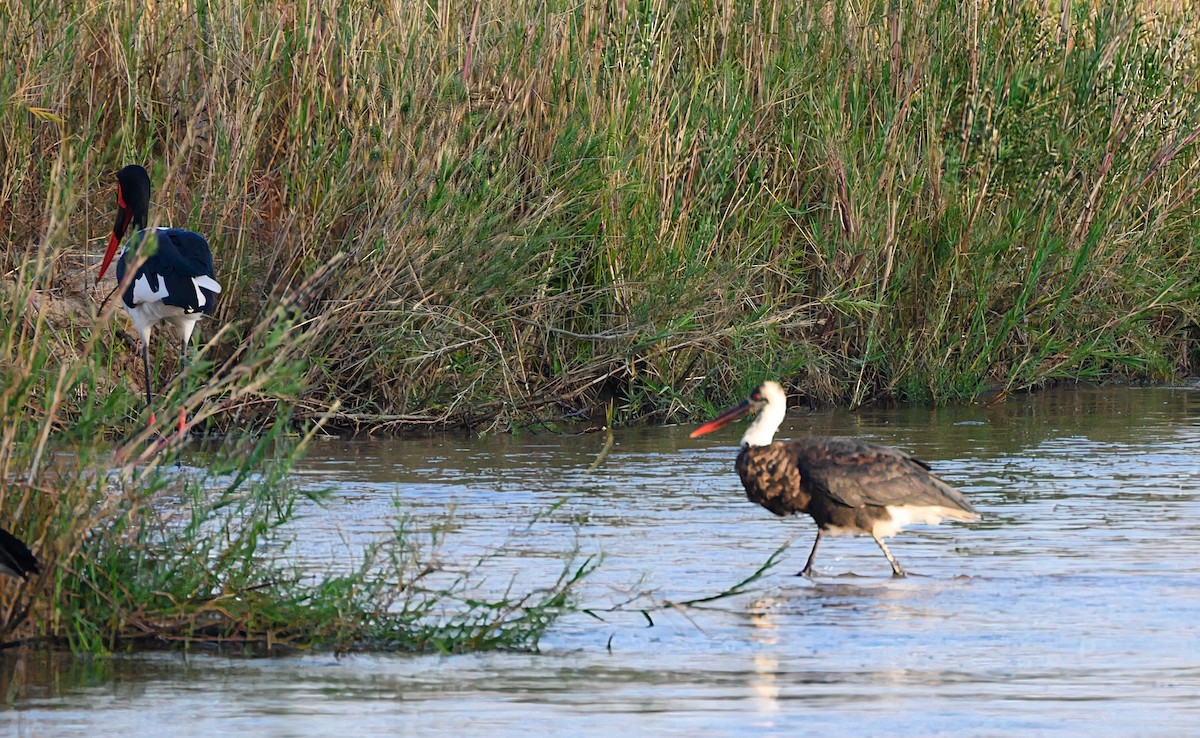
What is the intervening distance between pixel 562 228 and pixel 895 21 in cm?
265

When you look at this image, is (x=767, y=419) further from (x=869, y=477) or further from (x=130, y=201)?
(x=130, y=201)

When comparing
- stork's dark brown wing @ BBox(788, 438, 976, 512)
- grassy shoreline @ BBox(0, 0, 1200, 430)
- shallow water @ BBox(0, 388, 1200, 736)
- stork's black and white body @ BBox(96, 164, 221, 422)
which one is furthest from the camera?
grassy shoreline @ BBox(0, 0, 1200, 430)

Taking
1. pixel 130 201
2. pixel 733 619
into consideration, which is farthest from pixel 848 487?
pixel 130 201

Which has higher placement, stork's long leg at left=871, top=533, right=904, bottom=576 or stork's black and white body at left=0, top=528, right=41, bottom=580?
stork's black and white body at left=0, top=528, right=41, bottom=580

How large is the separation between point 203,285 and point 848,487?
3.51m

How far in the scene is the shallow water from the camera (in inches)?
196

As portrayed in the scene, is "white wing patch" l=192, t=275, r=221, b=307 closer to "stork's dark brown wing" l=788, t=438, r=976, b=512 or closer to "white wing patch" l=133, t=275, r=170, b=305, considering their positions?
"white wing patch" l=133, t=275, r=170, b=305

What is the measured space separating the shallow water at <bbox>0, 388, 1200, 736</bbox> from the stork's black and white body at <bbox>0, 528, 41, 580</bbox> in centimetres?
Answer: 32

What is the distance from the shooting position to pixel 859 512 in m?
7.08

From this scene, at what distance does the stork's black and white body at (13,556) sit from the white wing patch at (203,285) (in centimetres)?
419

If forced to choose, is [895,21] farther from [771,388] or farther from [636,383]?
[771,388]

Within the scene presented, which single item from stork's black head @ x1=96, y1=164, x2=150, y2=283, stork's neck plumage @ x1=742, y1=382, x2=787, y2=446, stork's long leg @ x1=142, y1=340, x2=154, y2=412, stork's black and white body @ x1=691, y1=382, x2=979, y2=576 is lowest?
stork's black and white body @ x1=691, y1=382, x2=979, y2=576

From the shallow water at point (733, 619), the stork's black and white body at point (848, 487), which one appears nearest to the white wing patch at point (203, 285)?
the shallow water at point (733, 619)

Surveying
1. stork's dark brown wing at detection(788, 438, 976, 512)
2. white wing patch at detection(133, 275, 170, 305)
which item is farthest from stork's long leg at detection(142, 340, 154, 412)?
stork's dark brown wing at detection(788, 438, 976, 512)
